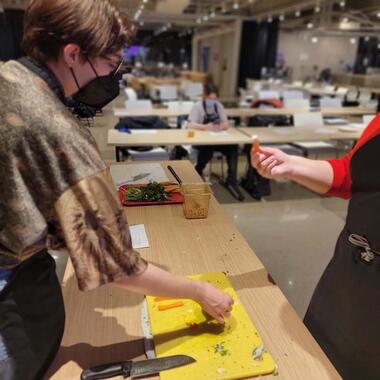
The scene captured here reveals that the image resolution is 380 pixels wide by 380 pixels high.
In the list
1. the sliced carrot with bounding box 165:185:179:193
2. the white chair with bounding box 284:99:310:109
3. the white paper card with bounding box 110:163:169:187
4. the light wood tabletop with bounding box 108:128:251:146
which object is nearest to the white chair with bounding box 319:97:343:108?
the white chair with bounding box 284:99:310:109

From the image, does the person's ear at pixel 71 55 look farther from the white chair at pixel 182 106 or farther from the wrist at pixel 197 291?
the white chair at pixel 182 106

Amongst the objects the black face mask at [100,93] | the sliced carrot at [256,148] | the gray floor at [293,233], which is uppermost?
the black face mask at [100,93]

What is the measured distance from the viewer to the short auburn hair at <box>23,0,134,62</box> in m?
0.55

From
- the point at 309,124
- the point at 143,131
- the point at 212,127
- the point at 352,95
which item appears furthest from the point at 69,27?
the point at 352,95

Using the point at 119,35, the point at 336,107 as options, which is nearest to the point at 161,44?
the point at 336,107

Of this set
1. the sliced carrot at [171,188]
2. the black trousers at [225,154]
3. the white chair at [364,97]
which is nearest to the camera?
the sliced carrot at [171,188]

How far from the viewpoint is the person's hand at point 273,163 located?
46.0 inches

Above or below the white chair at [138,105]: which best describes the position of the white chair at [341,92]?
above

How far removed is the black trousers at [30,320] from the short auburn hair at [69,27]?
39 cm

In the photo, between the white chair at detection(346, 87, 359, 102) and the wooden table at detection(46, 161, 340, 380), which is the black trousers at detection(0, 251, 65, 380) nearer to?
the wooden table at detection(46, 161, 340, 380)

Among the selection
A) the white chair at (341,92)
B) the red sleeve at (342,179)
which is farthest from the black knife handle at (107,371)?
the white chair at (341,92)

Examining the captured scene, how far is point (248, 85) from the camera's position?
1070cm

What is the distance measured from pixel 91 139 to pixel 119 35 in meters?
0.20

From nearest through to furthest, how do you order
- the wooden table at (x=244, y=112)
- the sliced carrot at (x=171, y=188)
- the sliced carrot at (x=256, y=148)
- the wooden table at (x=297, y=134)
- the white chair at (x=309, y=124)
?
the sliced carrot at (x=256, y=148) < the sliced carrot at (x=171, y=188) < the wooden table at (x=297, y=134) < the white chair at (x=309, y=124) < the wooden table at (x=244, y=112)
